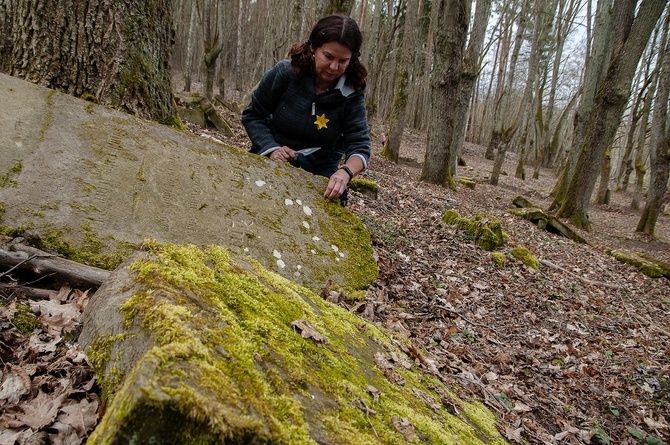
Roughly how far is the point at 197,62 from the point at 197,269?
32.8m

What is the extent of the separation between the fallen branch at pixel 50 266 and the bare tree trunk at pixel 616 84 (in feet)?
38.0

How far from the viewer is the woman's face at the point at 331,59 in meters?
3.20

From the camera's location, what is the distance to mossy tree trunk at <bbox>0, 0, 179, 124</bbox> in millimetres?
3270

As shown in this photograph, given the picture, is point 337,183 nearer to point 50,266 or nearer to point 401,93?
point 50,266

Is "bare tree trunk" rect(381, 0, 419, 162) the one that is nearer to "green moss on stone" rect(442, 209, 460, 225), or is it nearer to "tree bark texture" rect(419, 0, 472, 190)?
"tree bark texture" rect(419, 0, 472, 190)

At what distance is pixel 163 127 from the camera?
11.1 ft

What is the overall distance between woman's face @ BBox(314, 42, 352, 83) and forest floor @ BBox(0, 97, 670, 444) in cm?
215

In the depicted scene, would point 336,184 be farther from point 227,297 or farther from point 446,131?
point 446,131

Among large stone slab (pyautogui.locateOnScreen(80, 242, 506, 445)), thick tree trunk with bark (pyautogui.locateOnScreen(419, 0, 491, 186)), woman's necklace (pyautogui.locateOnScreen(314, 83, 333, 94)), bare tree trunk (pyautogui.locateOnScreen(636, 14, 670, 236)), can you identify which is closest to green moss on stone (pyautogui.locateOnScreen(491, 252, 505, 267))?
woman's necklace (pyautogui.locateOnScreen(314, 83, 333, 94))

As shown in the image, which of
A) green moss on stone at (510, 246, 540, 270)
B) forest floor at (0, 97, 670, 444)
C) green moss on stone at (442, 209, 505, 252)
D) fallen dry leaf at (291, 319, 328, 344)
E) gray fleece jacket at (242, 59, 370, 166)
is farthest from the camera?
green moss on stone at (442, 209, 505, 252)

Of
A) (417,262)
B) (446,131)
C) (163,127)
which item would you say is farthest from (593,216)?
(163,127)

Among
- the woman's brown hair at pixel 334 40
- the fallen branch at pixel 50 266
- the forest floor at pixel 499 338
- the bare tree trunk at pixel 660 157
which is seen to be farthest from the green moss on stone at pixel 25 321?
the bare tree trunk at pixel 660 157

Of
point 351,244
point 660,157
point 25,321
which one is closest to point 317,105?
point 351,244

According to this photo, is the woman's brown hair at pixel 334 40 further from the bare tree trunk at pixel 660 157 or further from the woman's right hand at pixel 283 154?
the bare tree trunk at pixel 660 157
